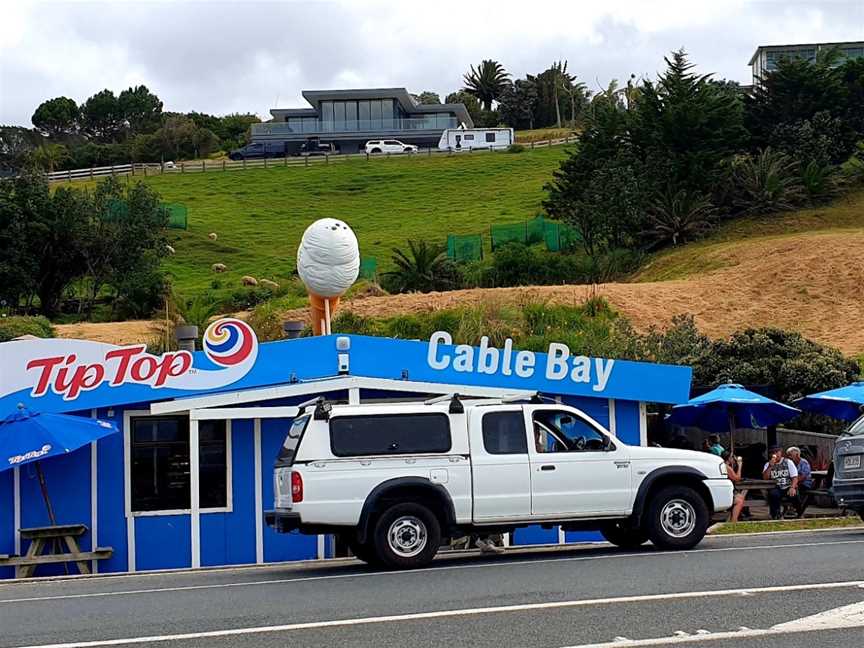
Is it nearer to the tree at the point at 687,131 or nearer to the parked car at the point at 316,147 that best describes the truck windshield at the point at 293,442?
the tree at the point at 687,131

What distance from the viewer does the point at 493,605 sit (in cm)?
1045

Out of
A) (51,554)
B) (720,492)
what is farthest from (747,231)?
(51,554)

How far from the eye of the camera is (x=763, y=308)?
3791cm

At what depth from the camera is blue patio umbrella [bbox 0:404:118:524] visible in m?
16.3

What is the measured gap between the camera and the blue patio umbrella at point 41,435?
16.3 meters

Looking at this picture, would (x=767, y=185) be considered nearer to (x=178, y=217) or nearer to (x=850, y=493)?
(x=178, y=217)

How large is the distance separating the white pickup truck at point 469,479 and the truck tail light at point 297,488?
0.04 feet

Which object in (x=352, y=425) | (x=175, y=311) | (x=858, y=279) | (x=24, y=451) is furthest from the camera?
(x=858, y=279)

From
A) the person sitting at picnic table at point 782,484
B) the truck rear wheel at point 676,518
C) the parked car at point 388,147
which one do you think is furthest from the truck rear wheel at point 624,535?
the parked car at point 388,147

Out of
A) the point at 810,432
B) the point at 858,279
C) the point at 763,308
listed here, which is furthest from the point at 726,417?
the point at 858,279

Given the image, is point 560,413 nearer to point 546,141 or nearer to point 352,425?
point 352,425

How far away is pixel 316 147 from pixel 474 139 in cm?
1193

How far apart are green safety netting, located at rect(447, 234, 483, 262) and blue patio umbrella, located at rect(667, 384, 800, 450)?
2566 centimetres

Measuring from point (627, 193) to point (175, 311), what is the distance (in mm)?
18335
